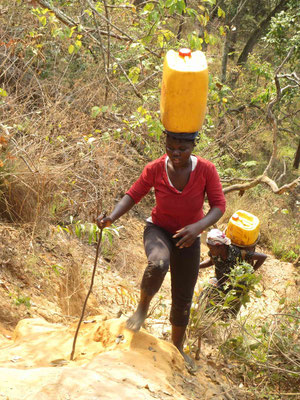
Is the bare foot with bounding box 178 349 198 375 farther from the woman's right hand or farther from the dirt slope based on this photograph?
the woman's right hand

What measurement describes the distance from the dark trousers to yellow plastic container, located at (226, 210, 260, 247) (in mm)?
1457

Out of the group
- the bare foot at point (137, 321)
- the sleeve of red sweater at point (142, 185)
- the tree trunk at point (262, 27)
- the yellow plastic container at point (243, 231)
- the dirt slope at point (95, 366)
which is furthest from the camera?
the tree trunk at point (262, 27)

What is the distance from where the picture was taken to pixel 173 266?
112 inches

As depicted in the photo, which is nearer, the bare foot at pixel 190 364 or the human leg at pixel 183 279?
the human leg at pixel 183 279

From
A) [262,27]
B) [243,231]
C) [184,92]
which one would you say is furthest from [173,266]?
[262,27]

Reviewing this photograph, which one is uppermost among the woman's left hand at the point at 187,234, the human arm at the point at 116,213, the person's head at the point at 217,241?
the woman's left hand at the point at 187,234

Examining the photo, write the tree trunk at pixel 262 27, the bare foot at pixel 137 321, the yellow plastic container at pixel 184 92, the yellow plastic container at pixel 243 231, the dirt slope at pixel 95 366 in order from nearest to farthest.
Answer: the dirt slope at pixel 95 366, the yellow plastic container at pixel 184 92, the bare foot at pixel 137 321, the yellow plastic container at pixel 243 231, the tree trunk at pixel 262 27

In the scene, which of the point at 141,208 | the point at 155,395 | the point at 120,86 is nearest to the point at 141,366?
the point at 155,395

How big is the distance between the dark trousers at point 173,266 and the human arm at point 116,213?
0.64 feet

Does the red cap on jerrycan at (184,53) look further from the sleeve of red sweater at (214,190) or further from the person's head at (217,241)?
the person's head at (217,241)

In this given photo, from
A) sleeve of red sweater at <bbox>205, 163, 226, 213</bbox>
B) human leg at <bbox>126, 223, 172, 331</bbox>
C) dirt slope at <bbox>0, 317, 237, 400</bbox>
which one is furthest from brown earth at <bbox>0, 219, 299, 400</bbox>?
sleeve of red sweater at <bbox>205, 163, 226, 213</bbox>

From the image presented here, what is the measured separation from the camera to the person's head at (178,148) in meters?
2.56

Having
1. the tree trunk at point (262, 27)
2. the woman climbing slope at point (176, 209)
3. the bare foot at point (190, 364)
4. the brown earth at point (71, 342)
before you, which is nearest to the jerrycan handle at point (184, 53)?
the woman climbing slope at point (176, 209)

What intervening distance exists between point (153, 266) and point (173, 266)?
38 centimetres
